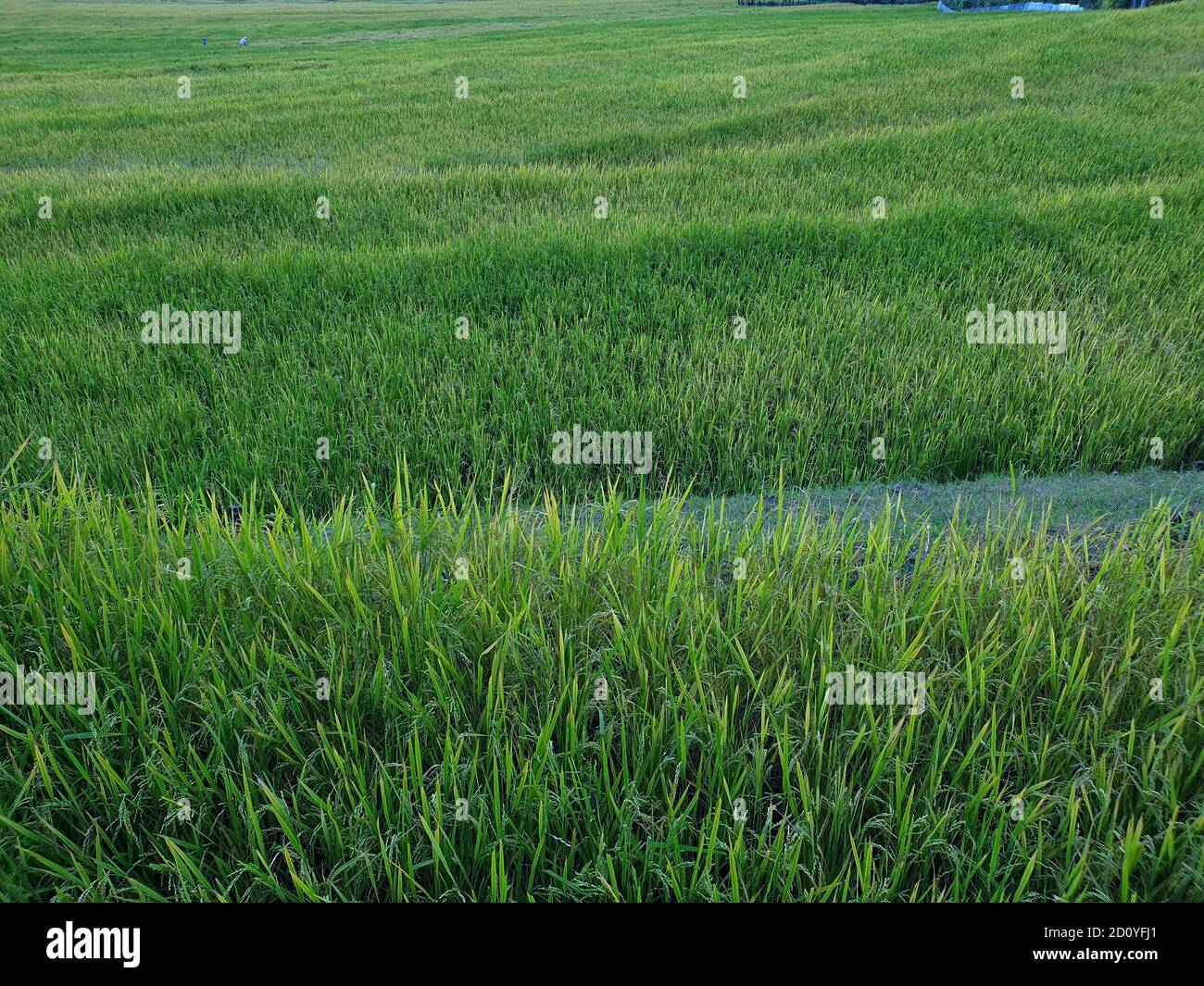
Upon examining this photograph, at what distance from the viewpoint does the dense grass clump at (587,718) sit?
4.58ft

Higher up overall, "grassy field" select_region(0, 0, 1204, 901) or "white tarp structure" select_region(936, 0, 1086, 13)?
"white tarp structure" select_region(936, 0, 1086, 13)

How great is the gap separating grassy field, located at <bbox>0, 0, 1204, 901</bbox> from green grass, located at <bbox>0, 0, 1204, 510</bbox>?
0.04 metres

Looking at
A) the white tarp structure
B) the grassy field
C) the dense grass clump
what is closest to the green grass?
the grassy field

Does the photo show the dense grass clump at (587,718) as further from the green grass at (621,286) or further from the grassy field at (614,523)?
the green grass at (621,286)

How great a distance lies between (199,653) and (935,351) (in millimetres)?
3645

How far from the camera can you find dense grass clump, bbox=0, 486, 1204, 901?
1395 millimetres

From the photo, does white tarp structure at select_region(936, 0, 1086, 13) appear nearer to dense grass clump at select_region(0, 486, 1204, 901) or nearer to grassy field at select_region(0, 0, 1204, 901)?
grassy field at select_region(0, 0, 1204, 901)

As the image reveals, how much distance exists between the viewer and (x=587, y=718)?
1.68 metres

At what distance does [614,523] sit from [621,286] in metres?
2.90

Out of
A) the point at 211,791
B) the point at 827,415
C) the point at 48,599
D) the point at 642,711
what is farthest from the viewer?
the point at 827,415

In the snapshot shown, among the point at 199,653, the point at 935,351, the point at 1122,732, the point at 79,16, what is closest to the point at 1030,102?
the point at 935,351

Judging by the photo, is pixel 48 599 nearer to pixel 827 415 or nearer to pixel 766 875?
pixel 766 875

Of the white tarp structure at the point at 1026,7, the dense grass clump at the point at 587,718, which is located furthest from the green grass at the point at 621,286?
the white tarp structure at the point at 1026,7

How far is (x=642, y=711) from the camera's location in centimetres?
164
